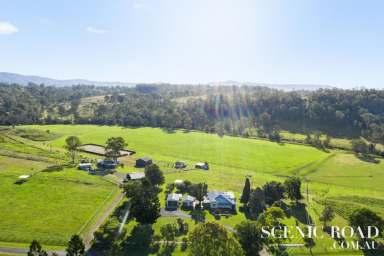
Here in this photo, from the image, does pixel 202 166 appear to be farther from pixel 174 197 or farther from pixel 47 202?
pixel 47 202

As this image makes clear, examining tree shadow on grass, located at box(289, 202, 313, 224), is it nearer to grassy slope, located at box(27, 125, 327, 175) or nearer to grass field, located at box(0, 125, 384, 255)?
grass field, located at box(0, 125, 384, 255)

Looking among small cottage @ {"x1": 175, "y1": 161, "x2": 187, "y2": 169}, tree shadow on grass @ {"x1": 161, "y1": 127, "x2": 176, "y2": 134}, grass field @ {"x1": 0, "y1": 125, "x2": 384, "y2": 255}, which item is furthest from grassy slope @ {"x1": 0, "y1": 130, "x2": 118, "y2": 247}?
tree shadow on grass @ {"x1": 161, "y1": 127, "x2": 176, "y2": 134}

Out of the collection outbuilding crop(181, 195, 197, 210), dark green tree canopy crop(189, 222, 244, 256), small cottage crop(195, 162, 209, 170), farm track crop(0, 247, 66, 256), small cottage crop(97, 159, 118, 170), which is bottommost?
farm track crop(0, 247, 66, 256)

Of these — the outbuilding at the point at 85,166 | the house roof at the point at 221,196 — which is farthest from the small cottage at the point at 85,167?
the house roof at the point at 221,196

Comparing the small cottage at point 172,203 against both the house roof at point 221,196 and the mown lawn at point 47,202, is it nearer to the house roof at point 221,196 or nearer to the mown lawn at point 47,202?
the house roof at point 221,196

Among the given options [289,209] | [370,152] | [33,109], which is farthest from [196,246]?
[33,109]

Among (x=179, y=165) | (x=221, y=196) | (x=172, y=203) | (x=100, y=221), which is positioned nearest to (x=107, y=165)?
(x=179, y=165)
